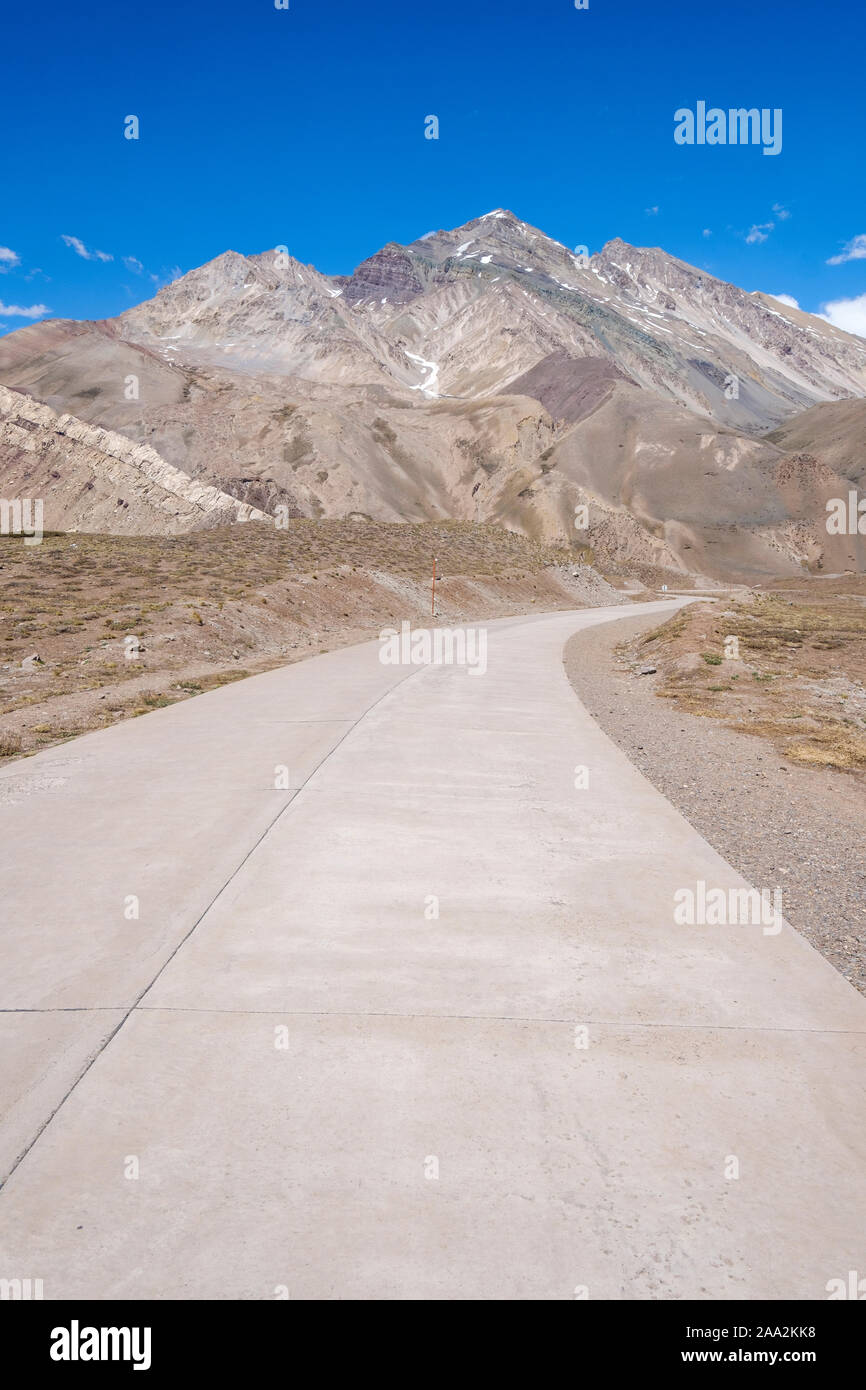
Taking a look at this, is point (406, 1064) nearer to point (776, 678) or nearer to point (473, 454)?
point (776, 678)

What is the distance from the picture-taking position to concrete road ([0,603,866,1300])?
2.65 meters

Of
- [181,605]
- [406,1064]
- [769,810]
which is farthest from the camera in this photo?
[181,605]

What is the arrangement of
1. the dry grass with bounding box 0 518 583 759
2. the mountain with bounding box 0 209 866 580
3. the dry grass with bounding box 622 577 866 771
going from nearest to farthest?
1. the dry grass with bounding box 622 577 866 771
2. the dry grass with bounding box 0 518 583 759
3. the mountain with bounding box 0 209 866 580

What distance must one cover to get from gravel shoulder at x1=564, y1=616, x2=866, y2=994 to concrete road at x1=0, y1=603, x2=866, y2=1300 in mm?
624

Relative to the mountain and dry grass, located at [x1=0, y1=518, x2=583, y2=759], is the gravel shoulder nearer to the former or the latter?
dry grass, located at [x1=0, y1=518, x2=583, y2=759]

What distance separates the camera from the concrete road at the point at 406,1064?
2.65 meters

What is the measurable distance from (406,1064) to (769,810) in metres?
6.22

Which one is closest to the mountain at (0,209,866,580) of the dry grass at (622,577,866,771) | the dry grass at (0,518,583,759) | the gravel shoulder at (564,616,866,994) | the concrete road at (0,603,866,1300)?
the dry grass at (0,518,583,759)

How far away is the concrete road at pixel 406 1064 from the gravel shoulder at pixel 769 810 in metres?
0.62

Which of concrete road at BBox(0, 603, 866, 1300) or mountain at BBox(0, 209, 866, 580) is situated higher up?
mountain at BBox(0, 209, 866, 580)

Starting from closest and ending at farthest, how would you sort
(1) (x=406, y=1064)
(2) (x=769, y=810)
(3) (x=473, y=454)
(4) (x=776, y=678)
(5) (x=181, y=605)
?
(1) (x=406, y=1064)
(2) (x=769, y=810)
(4) (x=776, y=678)
(5) (x=181, y=605)
(3) (x=473, y=454)

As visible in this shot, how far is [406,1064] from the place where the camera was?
3.59 m

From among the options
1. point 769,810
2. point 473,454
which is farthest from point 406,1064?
point 473,454

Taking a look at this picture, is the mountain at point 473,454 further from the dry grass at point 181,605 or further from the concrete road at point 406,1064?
the concrete road at point 406,1064
